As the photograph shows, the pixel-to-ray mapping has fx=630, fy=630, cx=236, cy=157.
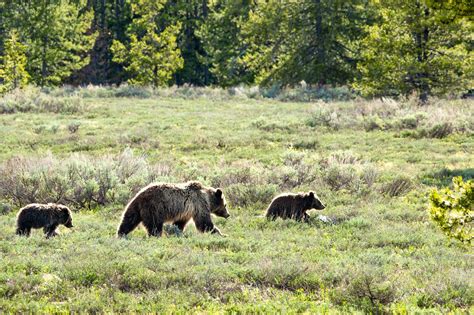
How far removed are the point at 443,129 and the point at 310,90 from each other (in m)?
18.0

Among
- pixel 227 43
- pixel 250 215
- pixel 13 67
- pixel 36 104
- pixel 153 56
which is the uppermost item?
pixel 227 43

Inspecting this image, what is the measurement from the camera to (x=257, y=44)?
5025cm

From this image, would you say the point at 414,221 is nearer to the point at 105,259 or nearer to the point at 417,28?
the point at 105,259

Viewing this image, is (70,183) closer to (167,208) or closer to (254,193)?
(254,193)

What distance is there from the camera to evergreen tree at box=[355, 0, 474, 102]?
92.9 feet

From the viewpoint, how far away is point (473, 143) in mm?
20625

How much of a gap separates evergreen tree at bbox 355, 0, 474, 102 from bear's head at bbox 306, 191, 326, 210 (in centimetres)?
1797

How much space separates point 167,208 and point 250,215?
8.68 ft

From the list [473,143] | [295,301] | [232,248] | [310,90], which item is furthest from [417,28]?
[295,301]

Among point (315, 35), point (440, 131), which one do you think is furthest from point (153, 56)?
point (440, 131)

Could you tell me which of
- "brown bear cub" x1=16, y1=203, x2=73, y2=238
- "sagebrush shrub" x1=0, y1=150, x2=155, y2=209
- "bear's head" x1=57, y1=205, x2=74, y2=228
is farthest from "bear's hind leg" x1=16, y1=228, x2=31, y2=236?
"sagebrush shrub" x1=0, y1=150, x2=155, y2=209

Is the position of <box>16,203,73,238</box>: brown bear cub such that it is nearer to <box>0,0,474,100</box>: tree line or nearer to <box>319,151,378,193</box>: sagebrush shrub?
<box>319,151,378,193</box>: sagebrush shrub

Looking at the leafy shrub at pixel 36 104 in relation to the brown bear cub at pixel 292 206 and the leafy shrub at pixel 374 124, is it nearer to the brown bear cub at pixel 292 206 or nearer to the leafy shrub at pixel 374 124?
the leafy shrub at pixel 374 124

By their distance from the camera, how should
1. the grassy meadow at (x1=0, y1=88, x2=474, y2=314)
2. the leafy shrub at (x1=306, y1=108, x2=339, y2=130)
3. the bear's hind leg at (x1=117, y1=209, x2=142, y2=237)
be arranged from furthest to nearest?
the leafy shrub at (x1=306, y1=108, x2=339, y2=130)
the bear's hind leg at (x1=117, y1=209, x2=142, y2=237)
the grassy meadow at (x1=0, y1=88, x2=474, y2=314)
